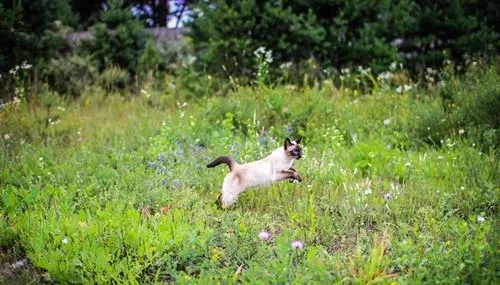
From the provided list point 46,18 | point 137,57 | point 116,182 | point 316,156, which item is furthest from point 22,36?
point 316,156

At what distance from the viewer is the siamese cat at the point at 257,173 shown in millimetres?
4480

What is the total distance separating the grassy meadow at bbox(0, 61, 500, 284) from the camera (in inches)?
→ 139

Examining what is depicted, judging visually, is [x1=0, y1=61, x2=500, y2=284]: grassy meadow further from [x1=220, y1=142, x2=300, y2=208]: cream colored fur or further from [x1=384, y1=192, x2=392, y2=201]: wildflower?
[x1=220, y1=142, x2=300, y2=208]: cream colored fur

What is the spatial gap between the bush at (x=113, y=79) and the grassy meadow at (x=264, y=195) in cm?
266

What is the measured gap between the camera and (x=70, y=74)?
37.2ft

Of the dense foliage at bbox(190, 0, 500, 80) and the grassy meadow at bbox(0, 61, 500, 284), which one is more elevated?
the dense foliage at bbox(190, 0, 500, 80)

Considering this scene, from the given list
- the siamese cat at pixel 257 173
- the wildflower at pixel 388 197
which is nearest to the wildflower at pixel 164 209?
the siamese cat at pixel 257 173

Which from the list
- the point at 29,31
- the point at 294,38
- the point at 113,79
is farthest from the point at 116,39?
the point at 294,38

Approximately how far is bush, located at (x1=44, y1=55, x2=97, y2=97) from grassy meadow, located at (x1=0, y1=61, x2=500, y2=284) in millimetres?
2533

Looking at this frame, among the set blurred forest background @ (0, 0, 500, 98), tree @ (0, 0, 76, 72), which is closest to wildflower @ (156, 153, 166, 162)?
blurred forest background @ (0, 0, 500, 98)

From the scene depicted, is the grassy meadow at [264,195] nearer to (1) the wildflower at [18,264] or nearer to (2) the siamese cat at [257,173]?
(1) the wildflower at [18,264]

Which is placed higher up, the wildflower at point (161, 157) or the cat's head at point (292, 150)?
the cat's head at point (292, 150)

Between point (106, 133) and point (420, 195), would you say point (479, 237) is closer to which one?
point (420, 195)

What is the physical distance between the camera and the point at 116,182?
5.18 metres
